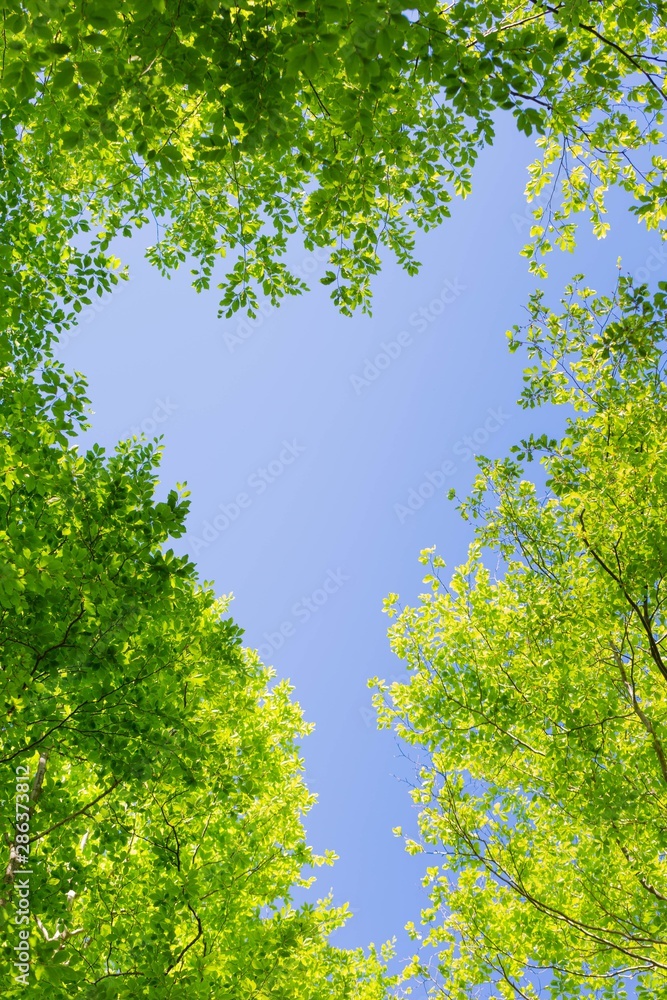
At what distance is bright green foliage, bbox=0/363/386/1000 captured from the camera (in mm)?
4832

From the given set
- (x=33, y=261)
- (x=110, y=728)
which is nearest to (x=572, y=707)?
(x=110, y=728)

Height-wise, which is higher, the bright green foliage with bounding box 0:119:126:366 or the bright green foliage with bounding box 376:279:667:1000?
the bright green foliage with bounding box 0:119:126:366

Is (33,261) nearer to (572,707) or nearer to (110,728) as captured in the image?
(110,728)

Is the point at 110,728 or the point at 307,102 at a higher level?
the point at 307,102

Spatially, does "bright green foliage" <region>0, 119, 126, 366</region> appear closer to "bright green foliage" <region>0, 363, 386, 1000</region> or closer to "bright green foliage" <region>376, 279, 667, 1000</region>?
"bright green foliage" <region>0, 363, 386, 1000</region>

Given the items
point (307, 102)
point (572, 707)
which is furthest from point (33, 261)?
point (572, 707)

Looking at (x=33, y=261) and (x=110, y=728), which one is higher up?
(x=33, y=261)

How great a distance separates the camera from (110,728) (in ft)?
16.7

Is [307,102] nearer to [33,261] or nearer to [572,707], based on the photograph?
[33,261]

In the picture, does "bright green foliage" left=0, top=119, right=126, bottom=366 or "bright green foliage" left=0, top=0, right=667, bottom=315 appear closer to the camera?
"bright green foliage" left=0, top=0, right=667, bottom=315

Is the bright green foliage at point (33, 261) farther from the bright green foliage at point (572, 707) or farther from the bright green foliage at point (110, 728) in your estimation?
the bright green foliage at point (572, 707)

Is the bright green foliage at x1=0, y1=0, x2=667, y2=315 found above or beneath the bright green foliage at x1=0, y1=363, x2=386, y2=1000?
above

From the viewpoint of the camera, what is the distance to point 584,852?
7512 millimetres

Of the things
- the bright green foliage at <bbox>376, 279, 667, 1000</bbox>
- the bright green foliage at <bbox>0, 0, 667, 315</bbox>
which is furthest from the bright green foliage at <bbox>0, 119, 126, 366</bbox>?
the bright green foliage at <bbox>376, 279, 667, 1000</bbox>
